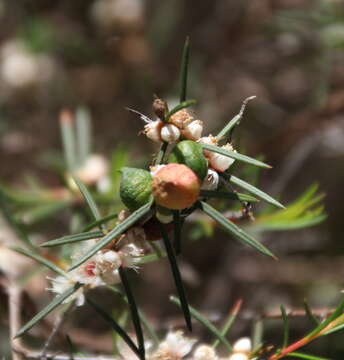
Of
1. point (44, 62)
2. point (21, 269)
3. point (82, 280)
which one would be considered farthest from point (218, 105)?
point (82, 280)

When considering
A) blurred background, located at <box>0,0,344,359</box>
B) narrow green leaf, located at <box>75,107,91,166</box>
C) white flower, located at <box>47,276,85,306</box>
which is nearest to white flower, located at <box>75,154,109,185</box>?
narrow green leaf, located at <box>75,107,91,166</box>

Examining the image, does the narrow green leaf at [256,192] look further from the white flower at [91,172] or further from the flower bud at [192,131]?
the white flower at [91,172]

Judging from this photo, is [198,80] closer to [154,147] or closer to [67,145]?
[154,147]

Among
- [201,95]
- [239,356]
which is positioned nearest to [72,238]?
[239,356]

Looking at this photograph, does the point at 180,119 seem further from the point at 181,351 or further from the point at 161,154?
the point at 181,351

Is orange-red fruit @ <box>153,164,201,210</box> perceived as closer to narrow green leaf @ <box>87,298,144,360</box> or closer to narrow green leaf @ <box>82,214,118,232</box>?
narrow green leaf @ <box>82,214,118,232</box>

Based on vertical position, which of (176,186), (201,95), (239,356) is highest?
(201,95)
